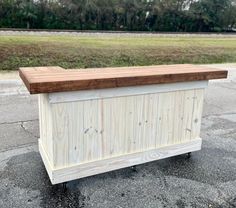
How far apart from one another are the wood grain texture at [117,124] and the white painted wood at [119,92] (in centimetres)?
4

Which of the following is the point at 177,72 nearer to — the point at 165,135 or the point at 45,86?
the point at 165,135

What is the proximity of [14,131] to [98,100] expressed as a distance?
6.43 feet

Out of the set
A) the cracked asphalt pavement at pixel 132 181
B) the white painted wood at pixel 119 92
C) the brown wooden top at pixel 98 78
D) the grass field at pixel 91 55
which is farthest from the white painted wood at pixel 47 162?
the grass field at pixel 91 55

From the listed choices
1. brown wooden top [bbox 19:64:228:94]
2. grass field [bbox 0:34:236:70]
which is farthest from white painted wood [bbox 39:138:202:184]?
grass field [bbox 0:34:236:70]

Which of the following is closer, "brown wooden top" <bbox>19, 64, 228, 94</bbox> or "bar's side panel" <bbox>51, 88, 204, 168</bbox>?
"brown wooden top" <bbox>19, 64, 228, 94</bbox>

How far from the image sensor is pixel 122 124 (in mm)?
2818

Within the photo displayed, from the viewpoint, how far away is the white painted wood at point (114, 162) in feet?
8.63

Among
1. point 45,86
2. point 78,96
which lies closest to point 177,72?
point 78,96

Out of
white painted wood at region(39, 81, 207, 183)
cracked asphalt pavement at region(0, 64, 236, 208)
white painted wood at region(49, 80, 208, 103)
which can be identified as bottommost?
cracked asphalt pavement at region(0, 64, 236, 208)

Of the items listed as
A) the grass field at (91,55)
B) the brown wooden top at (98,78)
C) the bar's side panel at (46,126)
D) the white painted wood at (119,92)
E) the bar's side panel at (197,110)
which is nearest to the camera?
the brown wooden top at (98,78)

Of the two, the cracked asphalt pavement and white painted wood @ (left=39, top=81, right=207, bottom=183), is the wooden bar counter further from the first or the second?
the cracked asphalt pavement

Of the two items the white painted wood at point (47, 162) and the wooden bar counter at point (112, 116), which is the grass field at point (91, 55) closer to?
the white painted wood at point (47, 162)

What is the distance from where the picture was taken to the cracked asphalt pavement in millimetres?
2521

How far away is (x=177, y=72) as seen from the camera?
2.96m
